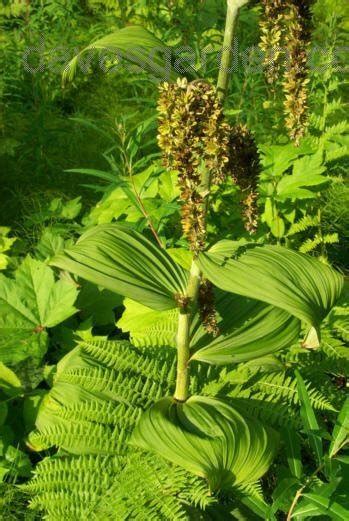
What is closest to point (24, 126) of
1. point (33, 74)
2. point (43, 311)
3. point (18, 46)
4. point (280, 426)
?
point (33, 74)

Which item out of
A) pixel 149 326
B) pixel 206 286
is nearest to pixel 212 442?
pixel 206 286

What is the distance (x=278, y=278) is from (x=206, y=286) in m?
0.24

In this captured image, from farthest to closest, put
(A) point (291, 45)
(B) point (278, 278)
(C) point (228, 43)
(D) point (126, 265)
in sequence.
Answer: (D) point (126, 265) → (B) point (278, 278) → (C) point (228, 43) → (A) point (291, 45)

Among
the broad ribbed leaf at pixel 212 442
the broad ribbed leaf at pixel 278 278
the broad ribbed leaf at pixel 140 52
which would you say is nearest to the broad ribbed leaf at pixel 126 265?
the broad ribbed leaf at pixel 278 278

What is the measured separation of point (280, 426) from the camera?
6.84 ft

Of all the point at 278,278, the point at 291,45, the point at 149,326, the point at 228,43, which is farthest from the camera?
the point at 149,326

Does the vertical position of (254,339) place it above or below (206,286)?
below

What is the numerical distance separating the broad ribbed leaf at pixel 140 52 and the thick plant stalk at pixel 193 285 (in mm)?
134

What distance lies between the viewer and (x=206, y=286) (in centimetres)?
180

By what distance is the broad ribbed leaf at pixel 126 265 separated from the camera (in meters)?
1.68

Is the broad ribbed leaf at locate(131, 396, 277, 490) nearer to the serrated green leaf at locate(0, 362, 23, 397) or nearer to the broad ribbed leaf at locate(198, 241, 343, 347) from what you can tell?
the broad ribbed leaf at locate(198, 241, 343, 347)

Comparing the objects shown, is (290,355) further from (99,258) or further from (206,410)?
(99,258)

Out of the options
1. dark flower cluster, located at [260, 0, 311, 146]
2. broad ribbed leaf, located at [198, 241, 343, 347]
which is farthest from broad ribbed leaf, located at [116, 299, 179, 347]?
dark flower cluster, located at [260, 0, 311, 146]

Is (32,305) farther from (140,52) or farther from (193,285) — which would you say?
(140,52)
